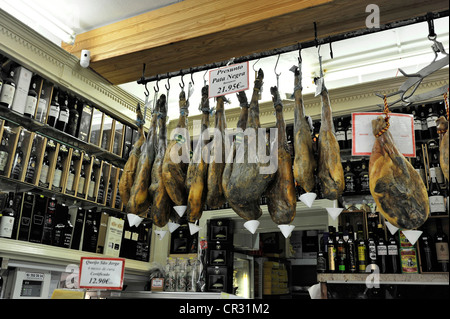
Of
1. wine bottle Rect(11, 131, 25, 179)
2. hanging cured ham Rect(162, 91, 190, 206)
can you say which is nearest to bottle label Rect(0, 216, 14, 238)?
wine bottle Rect(11, 131, 25, 179)

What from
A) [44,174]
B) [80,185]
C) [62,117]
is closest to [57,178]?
[44,174]

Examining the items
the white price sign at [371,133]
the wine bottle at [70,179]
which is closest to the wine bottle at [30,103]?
the wine bottle at [70,179]

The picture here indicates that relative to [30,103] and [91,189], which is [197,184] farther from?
[91,189]

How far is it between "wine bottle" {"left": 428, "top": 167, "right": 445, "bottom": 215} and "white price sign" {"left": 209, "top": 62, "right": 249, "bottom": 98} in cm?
213

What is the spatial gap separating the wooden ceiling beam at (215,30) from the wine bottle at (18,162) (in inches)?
34.9

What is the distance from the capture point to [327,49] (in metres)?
3.70

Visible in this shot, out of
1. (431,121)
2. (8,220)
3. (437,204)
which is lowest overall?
(8,220)

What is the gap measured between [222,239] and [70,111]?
7.69 ft

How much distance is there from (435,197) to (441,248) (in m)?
0.46

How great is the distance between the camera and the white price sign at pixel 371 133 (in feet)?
5.85

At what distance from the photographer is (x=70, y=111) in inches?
145

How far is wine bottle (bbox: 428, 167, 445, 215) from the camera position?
3143 mm

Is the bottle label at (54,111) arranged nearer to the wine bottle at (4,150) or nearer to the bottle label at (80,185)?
the wine bottle at (4,150)
